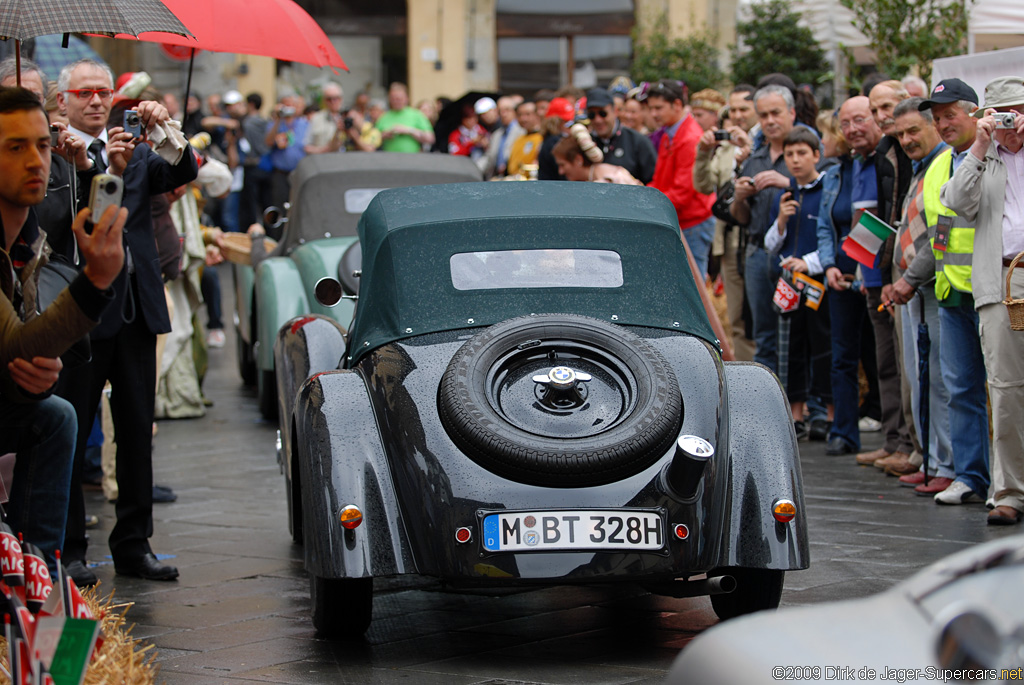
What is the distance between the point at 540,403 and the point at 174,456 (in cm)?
510

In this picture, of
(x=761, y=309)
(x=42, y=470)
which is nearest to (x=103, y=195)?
(x=42, y=470)

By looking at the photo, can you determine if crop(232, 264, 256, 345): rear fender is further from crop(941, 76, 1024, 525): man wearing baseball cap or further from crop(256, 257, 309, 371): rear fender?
crop(941, 76, 1024, 525): man wearing baseball cap

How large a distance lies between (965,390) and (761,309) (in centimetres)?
286

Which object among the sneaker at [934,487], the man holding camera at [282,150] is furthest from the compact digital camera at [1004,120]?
the man holding camera at [282,150]

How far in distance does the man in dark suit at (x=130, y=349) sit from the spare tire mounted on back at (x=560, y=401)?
6.15 ft

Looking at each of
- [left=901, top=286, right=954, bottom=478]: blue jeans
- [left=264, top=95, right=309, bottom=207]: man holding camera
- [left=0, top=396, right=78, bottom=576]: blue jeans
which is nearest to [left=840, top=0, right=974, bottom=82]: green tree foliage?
[left=901, top=286, right=954, bottom=478]: blue jeans

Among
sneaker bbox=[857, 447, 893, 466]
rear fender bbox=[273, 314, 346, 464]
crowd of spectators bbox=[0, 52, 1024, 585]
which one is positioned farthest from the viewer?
sneaker bbox=[857, 447, 893, 466]

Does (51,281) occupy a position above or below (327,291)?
above

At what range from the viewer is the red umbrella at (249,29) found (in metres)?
6.38

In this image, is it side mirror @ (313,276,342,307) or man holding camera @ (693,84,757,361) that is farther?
man holding camera @ (693,84,757,361)

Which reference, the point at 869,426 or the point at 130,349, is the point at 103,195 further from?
the point at 869,426

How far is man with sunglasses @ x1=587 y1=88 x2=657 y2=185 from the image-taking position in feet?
34.9

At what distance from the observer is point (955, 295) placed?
7.28 meters

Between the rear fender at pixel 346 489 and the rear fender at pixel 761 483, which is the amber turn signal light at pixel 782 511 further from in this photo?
→ the rear fender at pixel 346 489
